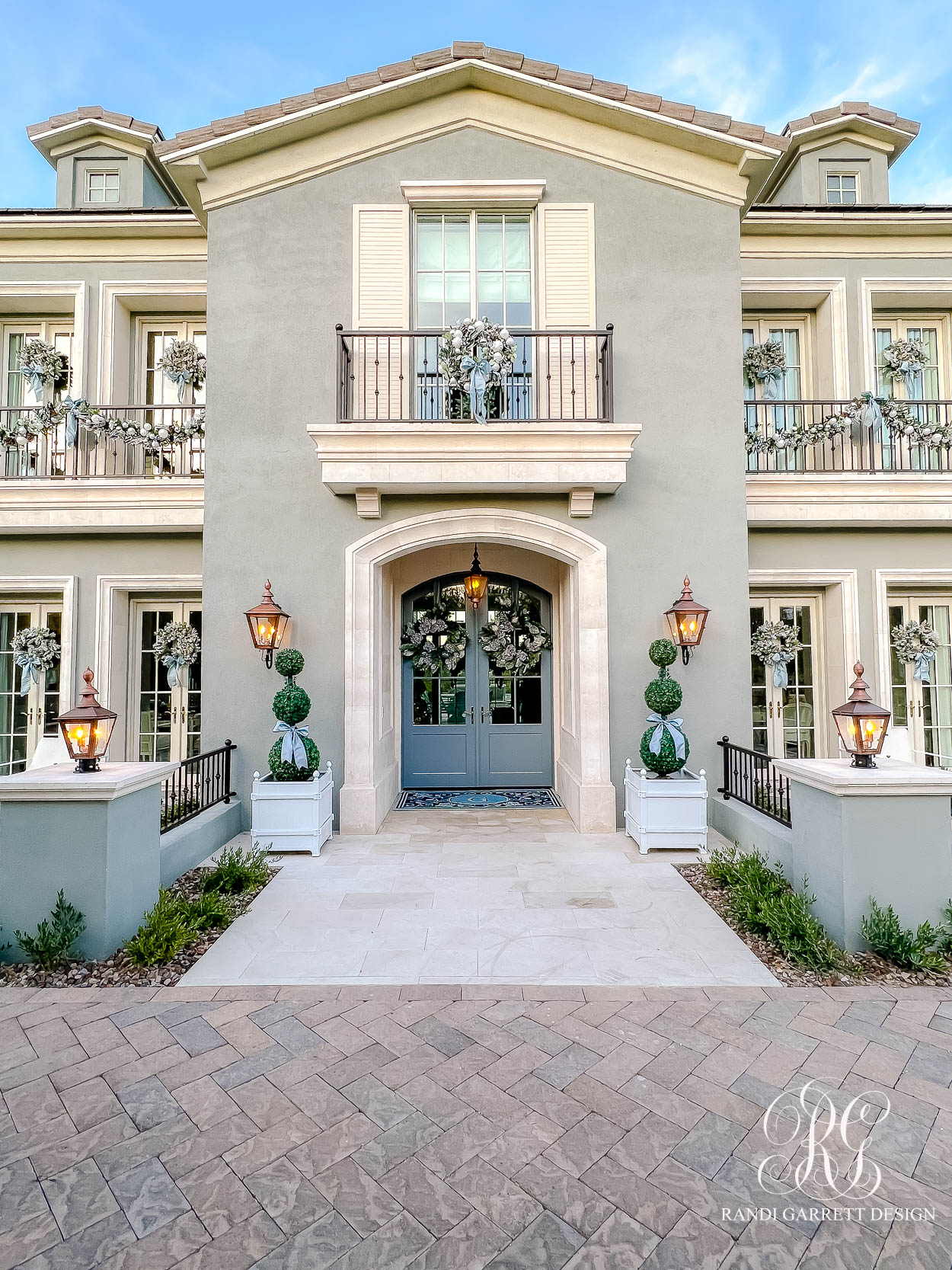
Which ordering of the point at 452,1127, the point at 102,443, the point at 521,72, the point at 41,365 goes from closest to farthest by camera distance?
the point at 452,1127 < the point at 521,72 < the point at 102,443 < the point at 41,365

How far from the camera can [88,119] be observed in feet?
30.1

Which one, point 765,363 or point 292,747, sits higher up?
point 765,363

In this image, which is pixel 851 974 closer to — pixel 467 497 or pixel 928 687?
pixel 467 497

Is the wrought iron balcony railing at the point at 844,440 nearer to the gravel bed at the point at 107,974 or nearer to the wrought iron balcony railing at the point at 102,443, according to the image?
the wrought iron balcony railing at the point at 102,443

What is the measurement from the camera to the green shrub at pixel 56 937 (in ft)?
12.4

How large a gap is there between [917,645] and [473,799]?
20.2 ft

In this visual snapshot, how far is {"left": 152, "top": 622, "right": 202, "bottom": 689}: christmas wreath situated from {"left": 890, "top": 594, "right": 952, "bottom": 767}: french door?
928cm

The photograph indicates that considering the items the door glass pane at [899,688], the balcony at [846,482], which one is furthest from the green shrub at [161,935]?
the door glass pane at [899,688]

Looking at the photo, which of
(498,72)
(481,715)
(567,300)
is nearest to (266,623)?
(481,715)

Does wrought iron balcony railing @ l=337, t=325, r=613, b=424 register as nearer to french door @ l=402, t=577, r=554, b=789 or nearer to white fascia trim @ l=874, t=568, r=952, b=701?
french door @ l=402, t=577, r=554, b=789

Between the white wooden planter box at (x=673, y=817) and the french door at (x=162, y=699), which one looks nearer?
the white wooden planter box at (x=673, y=817)

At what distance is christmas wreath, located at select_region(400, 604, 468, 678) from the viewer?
8.71 m

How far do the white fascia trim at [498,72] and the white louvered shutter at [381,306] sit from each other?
3.18ft

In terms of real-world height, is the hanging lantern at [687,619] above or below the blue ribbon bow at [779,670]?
above
